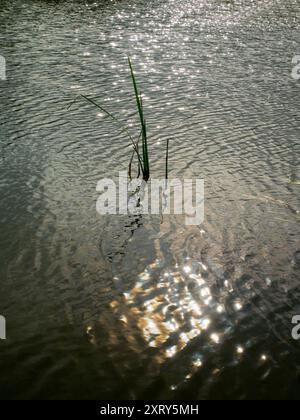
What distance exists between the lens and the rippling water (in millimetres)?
5516

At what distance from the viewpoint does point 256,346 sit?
230 inches

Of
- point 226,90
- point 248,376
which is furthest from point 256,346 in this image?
point 226,90

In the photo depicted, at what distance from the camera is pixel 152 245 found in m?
7.78

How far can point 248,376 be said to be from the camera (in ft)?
17.8

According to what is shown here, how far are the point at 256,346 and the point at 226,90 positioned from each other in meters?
10.7

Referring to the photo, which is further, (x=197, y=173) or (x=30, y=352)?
(x=197, y=173)

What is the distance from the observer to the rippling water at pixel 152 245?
552cm

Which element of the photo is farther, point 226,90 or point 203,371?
point 226,90
